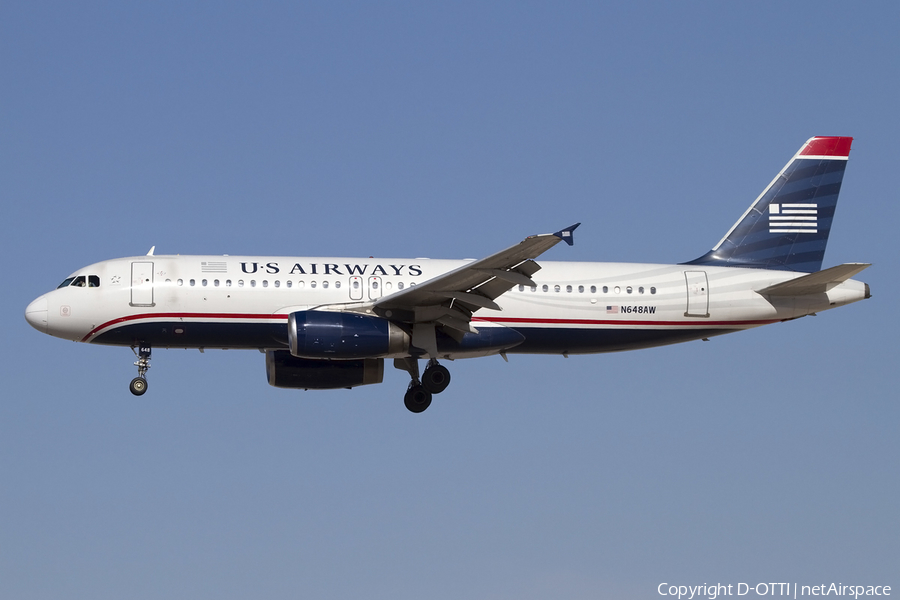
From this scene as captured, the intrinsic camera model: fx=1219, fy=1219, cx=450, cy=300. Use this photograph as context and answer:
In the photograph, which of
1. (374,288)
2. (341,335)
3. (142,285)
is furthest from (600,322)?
(142,285)

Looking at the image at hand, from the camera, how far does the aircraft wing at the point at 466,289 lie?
29.7 metres

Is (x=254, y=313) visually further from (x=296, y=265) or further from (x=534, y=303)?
(x=534, y=303)

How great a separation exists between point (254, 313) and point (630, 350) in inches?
447

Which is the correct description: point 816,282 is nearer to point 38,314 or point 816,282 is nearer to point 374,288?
point 374,288

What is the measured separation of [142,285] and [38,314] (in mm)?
3044

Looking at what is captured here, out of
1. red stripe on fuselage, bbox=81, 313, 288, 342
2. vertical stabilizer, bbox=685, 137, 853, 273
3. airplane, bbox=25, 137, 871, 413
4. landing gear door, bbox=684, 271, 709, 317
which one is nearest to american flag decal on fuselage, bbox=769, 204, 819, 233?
vertical stabilizer, bbox=685, 137, 853, 273

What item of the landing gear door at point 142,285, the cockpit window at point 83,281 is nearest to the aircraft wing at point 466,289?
the landing gear door at point 142,285

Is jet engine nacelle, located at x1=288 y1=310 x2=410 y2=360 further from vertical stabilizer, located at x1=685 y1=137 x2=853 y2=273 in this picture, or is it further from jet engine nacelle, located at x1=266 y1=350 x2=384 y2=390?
vertical stabilizer, located at x1=685 y1=137 x2=853 y2=273

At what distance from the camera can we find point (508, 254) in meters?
29.6

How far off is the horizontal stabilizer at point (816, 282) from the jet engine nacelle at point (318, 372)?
1194 centimetres

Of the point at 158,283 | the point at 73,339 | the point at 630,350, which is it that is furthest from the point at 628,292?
the point at 73,339

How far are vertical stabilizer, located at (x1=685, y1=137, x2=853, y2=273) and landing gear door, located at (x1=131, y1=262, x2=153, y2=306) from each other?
16.3 m

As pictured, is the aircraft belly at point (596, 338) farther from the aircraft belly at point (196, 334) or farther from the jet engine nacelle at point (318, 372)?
the aircraft belly at point (196, 334)

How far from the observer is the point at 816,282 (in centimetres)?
3500
